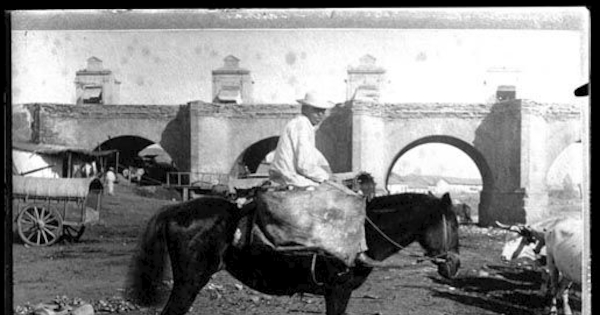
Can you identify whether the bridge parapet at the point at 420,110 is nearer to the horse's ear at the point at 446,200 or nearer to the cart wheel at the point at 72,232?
the horse's ear at the point at 446,200

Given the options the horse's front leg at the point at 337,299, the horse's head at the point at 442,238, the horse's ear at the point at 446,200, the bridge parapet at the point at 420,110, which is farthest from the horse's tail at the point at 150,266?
the horse's ear at the point at 446,200

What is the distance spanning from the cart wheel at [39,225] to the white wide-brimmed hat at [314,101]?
85.5 inches

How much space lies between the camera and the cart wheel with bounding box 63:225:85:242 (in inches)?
214

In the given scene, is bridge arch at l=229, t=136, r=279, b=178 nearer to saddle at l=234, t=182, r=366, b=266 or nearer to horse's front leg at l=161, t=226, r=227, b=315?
saddle at l=234, t=182, r=366, b=266

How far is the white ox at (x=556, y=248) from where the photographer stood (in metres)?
5.07

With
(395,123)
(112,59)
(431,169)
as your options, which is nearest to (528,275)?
(431,169)

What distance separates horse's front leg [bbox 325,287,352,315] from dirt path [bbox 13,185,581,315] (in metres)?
0.17

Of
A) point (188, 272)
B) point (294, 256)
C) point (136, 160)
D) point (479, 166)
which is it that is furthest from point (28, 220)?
point (479, 166)

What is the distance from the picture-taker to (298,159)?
514 cm

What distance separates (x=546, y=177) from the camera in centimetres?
527

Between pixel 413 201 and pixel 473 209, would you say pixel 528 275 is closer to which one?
pixel 473 209

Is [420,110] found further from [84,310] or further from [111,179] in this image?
[84,310]

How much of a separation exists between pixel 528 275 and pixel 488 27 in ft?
6.33

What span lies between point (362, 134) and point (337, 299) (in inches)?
51.5
